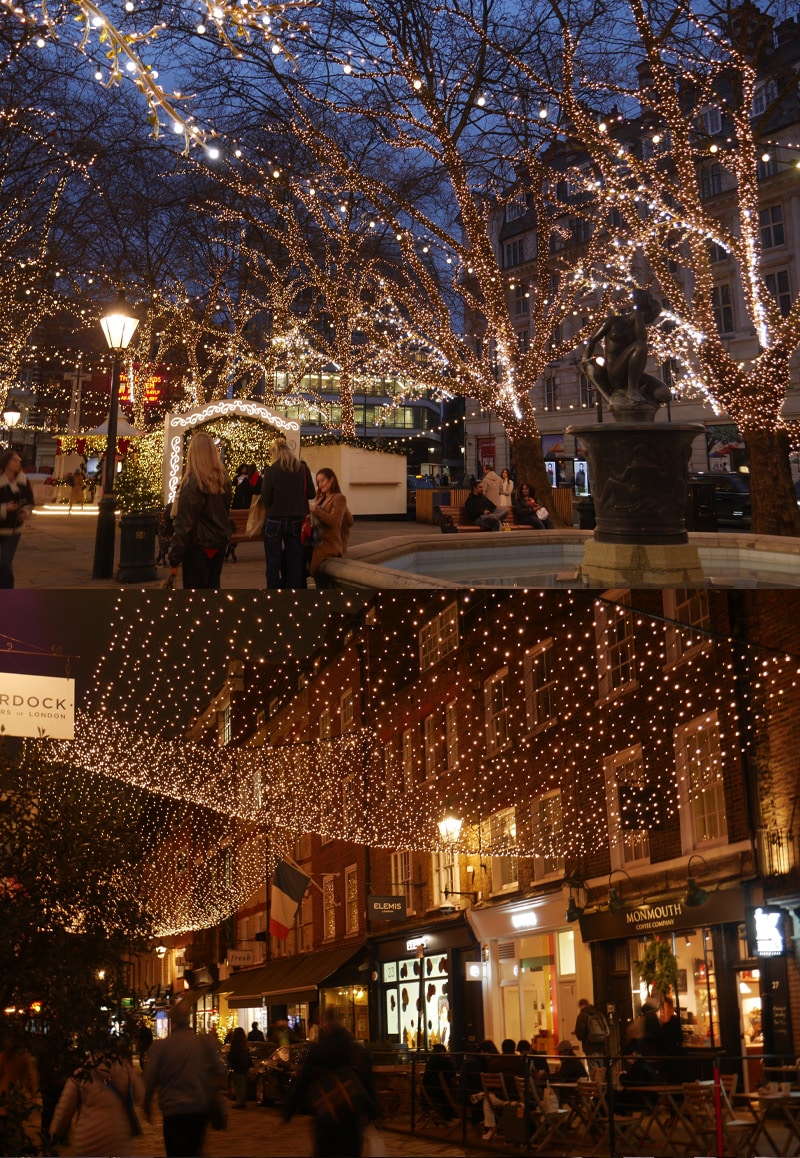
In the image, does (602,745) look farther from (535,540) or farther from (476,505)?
(476,505)

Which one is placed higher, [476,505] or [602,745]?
[476,505]

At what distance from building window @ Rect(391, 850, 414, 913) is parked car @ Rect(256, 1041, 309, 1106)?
225 centimetres

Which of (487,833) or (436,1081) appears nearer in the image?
(436,1081)

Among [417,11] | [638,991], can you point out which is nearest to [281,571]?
[638,991]

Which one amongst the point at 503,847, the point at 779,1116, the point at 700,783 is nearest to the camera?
the point at 779,1116

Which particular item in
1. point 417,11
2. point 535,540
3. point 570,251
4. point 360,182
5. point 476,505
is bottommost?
point 535,540

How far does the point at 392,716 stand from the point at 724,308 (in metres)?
33.7

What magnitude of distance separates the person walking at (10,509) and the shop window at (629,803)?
6.41 meters

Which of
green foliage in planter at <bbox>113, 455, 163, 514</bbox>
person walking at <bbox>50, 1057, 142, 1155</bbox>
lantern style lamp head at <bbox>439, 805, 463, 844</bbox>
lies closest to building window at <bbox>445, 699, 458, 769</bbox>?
lantern style lamp head at <bbox>439, 805, 463, 844</bbox>

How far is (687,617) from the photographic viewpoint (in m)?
9.32

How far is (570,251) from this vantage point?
38.8 m

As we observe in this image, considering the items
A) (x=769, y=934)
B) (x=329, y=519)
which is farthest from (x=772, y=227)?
(x=329, y=519)

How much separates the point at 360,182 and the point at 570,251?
2355 cm

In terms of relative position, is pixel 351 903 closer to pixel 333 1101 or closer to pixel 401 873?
pixel 401 873
